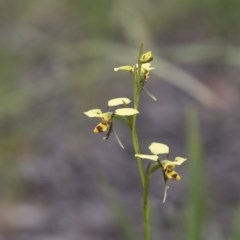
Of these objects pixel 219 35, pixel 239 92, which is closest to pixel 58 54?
Answer: pixel 219 35

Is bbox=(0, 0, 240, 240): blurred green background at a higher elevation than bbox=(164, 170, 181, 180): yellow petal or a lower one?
higher

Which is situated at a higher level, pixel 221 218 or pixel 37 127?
pixel 37 127

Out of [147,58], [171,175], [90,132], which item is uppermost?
[90,132]

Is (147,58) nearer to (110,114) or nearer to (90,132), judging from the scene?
(110,114)

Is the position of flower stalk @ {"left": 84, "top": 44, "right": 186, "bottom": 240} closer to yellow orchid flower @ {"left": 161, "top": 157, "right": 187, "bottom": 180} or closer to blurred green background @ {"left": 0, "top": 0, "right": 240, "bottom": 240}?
yellow orchid flower @ {"left": 161, "top": 157, "right": 187, "bottom": 180}

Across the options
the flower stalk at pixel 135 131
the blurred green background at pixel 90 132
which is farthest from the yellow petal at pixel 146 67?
the blurred green background at pixel 90 132

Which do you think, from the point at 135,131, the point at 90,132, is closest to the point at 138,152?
the point at 135,131

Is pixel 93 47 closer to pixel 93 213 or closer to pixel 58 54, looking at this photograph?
pixel 58 54

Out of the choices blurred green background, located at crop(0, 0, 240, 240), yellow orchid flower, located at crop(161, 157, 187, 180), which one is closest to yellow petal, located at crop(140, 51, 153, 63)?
yellow orchid flower, located at crop(161, 157, 187, 180)

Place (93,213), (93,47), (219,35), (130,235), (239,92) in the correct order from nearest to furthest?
1. (130,235)
2. (93,47)
3. (93,213)
4. (219,35)
5. (239,92)
